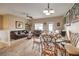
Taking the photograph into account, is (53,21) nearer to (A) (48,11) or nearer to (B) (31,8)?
(A) (48,11)

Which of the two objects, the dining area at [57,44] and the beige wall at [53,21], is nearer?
the dining area at [57,44]

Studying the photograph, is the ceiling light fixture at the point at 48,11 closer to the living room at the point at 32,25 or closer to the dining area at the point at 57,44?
the living room at the point at 32,25

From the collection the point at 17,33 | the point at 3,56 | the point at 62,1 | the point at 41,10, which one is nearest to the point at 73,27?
the point at 62,1

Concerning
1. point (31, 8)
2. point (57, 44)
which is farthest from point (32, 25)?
point (57, 44)

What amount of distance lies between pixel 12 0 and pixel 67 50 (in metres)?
1.48

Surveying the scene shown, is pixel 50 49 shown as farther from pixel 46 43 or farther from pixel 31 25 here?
pixel 31 25

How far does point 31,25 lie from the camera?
7.66ft

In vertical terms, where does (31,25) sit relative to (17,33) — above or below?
above

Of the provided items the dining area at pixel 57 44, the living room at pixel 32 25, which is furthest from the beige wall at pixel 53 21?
the dining area at pixel 57 44

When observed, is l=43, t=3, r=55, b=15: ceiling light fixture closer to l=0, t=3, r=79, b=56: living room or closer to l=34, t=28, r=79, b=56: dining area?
l=0, t=3, r=79, b=56: living room

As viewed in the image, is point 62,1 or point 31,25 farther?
point 31,25

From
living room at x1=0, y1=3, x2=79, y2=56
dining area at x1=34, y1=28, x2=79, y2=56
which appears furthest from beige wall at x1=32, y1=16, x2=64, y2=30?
dining area at x1=34, y1=28, x2=79, y2=56

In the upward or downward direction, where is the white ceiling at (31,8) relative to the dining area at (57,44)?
upward

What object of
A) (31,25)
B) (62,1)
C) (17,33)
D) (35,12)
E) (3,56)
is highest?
(62,1)
